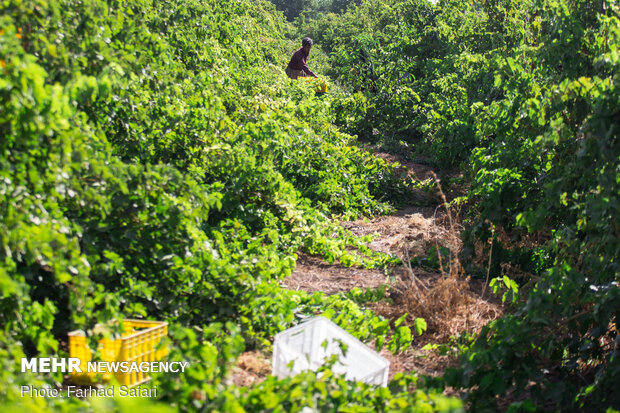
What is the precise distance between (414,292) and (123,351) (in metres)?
2.24

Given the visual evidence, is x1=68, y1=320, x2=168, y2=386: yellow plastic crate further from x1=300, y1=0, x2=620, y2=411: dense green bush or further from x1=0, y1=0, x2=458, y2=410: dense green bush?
x1=300, y1=0, x2=620, y2=411: dense green bush

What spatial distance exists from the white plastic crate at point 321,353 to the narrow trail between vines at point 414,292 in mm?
247

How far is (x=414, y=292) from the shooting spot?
14.7 ft

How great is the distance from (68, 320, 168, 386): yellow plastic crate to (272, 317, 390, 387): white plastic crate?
616 millimetres

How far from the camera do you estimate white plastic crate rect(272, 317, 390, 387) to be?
121 inches

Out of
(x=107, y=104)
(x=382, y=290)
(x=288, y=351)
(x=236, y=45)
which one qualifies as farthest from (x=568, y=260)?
(x=236, y=45)

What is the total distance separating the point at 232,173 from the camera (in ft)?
16.3

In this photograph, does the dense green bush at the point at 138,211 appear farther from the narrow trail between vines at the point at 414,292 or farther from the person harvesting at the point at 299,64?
the person harvesting at the point at 299,64

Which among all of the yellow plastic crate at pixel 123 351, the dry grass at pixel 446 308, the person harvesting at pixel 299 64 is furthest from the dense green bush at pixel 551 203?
the person harvesting at pixel 299 64

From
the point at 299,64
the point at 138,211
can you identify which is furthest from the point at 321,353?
the point at 299,64

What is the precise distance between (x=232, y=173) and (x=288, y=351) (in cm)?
217

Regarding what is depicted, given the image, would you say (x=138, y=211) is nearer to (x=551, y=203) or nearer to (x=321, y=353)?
(x=321, y=353)

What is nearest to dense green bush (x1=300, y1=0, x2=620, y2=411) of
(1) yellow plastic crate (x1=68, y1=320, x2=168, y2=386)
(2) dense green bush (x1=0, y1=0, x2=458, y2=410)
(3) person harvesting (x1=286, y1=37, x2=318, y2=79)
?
(2) dense green bush (x1=0, y1=0, x2=458, y2=410)

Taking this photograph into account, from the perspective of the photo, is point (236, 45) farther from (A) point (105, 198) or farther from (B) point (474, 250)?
(A) point (105, 198)
